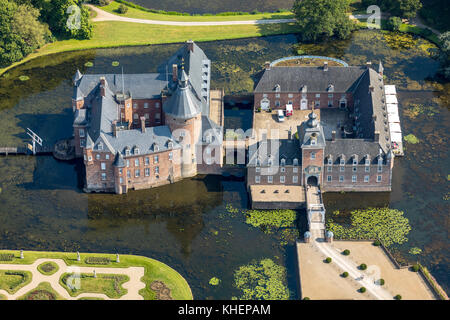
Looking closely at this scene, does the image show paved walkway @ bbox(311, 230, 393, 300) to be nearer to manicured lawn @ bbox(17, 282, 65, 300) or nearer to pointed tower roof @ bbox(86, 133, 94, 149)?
pointed tower roof @ bbox(86, 133, 94, 149)

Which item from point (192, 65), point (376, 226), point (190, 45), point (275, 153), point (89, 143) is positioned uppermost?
point (190, 45)

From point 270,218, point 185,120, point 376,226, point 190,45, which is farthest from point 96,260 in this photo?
point 190,45

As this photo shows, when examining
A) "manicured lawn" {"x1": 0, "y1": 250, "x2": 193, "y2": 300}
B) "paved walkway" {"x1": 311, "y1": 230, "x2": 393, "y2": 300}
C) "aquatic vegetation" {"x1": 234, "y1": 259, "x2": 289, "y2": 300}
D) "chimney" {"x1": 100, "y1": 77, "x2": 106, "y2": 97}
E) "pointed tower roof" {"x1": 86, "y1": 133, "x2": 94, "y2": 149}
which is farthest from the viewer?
"chimney" {"x1": 100, "y1": 77, "x2": 106, "y2": 97}

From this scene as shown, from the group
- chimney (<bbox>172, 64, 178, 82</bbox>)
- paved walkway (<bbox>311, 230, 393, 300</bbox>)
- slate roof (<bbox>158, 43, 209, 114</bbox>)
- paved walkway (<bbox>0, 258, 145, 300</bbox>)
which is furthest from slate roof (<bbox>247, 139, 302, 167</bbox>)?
paved walkway (<bbox>0, 258, 145, 300</bbox>)

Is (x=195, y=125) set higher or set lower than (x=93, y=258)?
higher

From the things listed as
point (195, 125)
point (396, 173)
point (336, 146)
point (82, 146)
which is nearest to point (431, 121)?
point (396, 173)

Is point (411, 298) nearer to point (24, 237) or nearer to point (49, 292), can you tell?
point (49, 292)

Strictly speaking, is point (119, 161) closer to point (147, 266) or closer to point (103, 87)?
point (103, 87)
